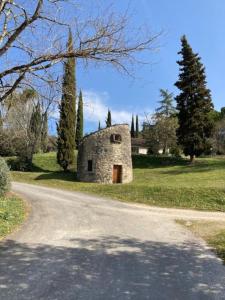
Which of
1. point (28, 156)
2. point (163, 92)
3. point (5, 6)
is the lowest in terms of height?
point (28, 156)

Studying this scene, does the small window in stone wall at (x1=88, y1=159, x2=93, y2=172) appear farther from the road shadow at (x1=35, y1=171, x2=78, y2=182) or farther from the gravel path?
the gravel path

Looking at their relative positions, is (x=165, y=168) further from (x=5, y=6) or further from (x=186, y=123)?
(x=5, y=6)

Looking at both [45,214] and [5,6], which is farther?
[45,214]

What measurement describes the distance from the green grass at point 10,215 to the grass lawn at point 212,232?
6144 millimetres

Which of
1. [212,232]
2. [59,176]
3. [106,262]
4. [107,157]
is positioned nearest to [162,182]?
[107,157]

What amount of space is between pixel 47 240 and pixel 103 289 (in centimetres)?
476

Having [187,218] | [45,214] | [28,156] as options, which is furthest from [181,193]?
[28,156]

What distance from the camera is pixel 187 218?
60.5 ft

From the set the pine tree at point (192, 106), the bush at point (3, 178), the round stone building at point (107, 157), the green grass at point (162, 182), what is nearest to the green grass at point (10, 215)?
the bush at point (3, 178)

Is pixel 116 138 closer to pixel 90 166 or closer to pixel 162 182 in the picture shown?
pixel 90 166

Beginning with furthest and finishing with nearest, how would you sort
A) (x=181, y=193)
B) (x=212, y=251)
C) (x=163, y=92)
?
(x=163, y=92) → (x=181, y=193) → (x=212, y=251)

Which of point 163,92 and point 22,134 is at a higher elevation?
point 163,92

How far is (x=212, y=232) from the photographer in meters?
14.3

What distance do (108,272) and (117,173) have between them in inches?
1093
